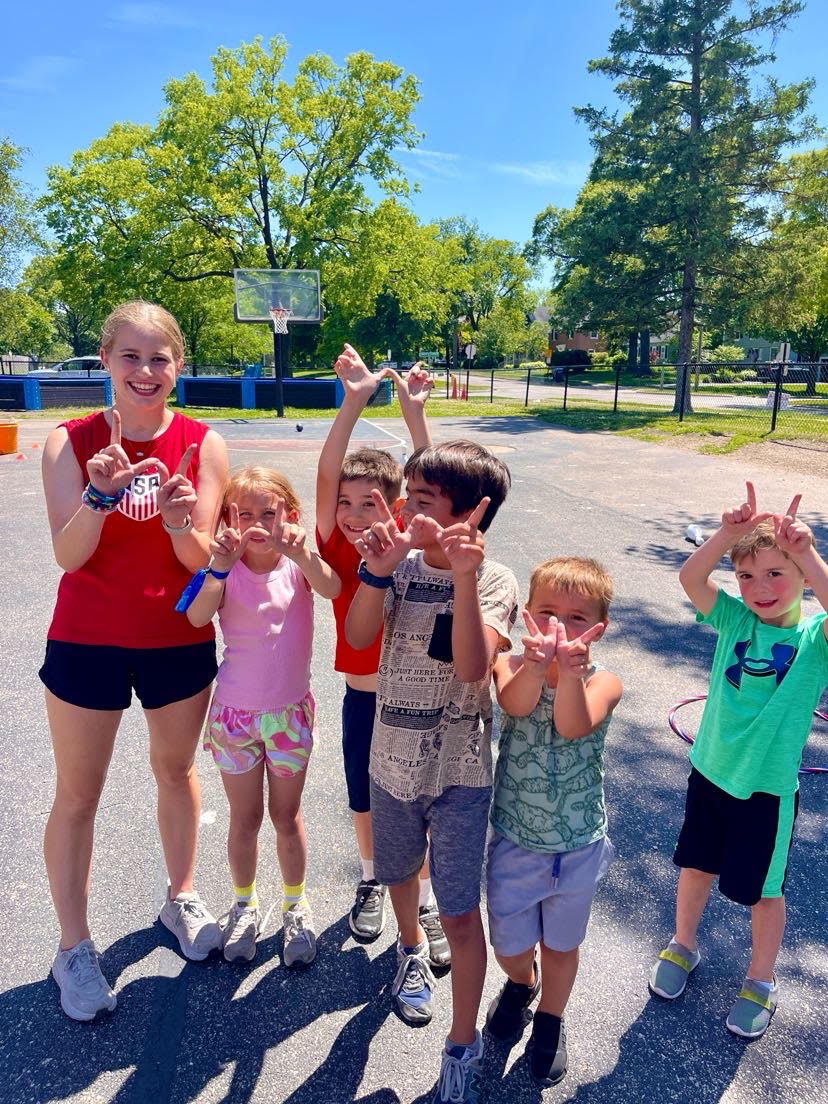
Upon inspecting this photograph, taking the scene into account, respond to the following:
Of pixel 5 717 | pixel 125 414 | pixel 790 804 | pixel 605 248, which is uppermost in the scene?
pixel 605 248

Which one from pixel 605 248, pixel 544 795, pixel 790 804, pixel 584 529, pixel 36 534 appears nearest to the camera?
pixel 544 795

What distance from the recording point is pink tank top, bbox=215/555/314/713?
2.37 meters

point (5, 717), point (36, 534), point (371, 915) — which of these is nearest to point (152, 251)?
point (36, 534)

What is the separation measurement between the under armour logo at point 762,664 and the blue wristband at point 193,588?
5.22 ft

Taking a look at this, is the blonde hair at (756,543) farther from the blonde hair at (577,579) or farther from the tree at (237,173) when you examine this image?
the tree at (237,173)

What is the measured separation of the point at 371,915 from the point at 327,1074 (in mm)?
593

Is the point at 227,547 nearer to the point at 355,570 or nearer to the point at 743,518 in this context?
the point at 355,570

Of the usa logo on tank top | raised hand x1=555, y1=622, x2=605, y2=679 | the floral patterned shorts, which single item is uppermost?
Answer: the usa logo on tank top

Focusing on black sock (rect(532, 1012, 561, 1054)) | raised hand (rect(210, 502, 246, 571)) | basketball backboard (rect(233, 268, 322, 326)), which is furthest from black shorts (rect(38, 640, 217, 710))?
basketball backboard (rect(233, 268, 322, 326))

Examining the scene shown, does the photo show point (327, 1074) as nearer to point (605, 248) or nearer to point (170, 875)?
point (170, 875)

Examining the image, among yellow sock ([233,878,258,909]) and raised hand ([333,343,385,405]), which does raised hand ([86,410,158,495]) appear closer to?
raised hand ([333,343,385,405])

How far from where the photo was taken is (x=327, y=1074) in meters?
2.03

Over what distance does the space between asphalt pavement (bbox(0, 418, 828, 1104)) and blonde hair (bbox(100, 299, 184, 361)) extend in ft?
6.46

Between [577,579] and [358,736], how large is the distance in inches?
38.3
